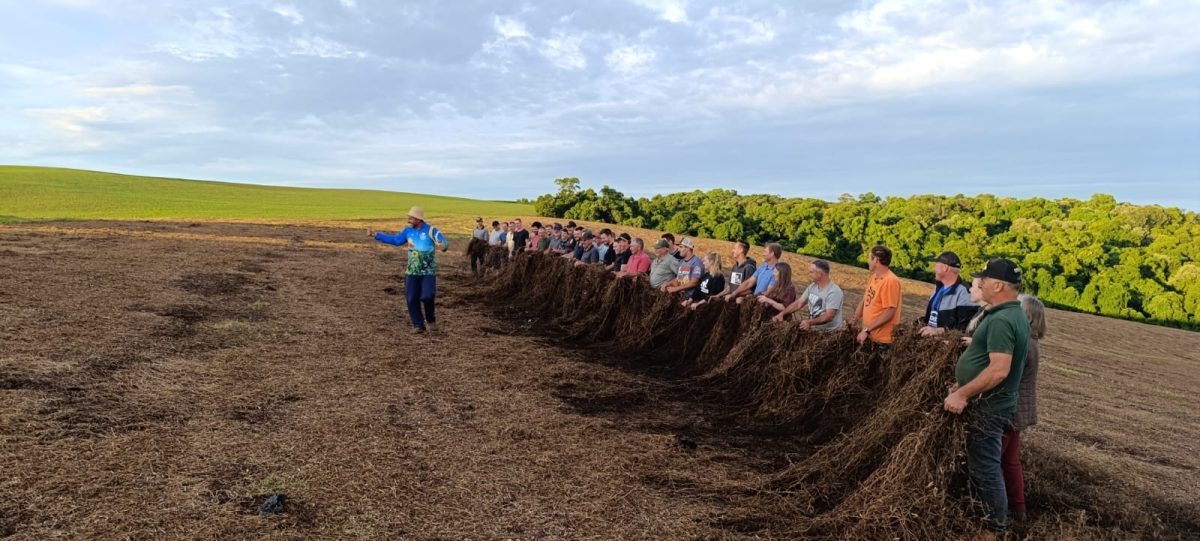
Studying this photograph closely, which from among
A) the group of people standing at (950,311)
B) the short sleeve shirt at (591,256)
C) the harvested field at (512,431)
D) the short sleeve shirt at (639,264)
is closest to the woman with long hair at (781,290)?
the group of people standing at (950,311)

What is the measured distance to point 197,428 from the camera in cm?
540

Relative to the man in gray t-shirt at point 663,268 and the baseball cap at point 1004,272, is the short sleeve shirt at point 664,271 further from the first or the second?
the baseball cap at point 1004,272

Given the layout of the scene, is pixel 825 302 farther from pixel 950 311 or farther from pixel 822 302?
pixel 950 311

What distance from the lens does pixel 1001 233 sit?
164 feet

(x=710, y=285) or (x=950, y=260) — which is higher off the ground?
(x=950, y=260)

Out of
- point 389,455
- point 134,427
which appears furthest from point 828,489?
point 134,427

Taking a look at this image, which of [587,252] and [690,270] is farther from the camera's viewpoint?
[587,252]

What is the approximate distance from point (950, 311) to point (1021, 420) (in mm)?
1827

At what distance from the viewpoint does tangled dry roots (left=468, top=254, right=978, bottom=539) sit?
402 centimetres

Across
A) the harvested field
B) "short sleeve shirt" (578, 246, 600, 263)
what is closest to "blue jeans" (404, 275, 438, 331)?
the harvested field

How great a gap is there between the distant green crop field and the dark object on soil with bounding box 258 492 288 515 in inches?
1367

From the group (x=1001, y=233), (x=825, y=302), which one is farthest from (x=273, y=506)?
(x=1001, y=233)

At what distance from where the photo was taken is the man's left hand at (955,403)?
3881 mm

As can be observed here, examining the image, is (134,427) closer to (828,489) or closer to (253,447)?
(253,447)
